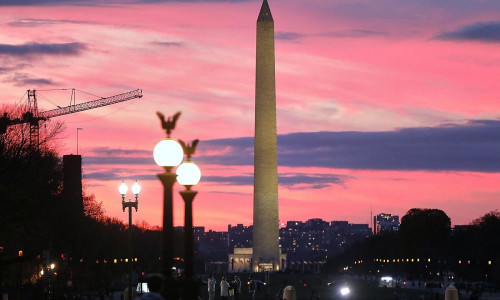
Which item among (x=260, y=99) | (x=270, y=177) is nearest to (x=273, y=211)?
(x=270, y=177)

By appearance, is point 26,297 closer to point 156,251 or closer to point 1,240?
point 1,240

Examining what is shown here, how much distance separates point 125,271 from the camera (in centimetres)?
13062

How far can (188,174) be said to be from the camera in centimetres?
2133

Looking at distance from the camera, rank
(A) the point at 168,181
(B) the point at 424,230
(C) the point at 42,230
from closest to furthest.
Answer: (A) the point at 168,181, (C) the point at 42,230, (B) the point at 424,230

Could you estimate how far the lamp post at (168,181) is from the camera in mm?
19125

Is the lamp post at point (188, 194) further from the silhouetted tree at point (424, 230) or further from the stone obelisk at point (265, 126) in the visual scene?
the silhouetted tree at point (424, 230)

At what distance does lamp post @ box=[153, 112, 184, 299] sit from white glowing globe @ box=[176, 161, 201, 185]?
1.28 meters

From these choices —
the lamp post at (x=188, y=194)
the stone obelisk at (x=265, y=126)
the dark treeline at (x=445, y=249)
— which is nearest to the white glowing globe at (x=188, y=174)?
the lamp post at (x=188, y=194)

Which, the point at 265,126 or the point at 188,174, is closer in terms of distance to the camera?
the point at 188,174

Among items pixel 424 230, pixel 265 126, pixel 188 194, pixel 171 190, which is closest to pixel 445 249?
pixel 424 230

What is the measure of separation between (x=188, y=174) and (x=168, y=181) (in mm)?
1695

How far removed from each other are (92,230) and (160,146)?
3135 inches

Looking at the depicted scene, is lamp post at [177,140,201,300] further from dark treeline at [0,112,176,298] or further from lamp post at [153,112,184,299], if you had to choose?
dark treeline at [0,112,176,298]

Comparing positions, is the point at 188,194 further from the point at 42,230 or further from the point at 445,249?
the point at 445,249
